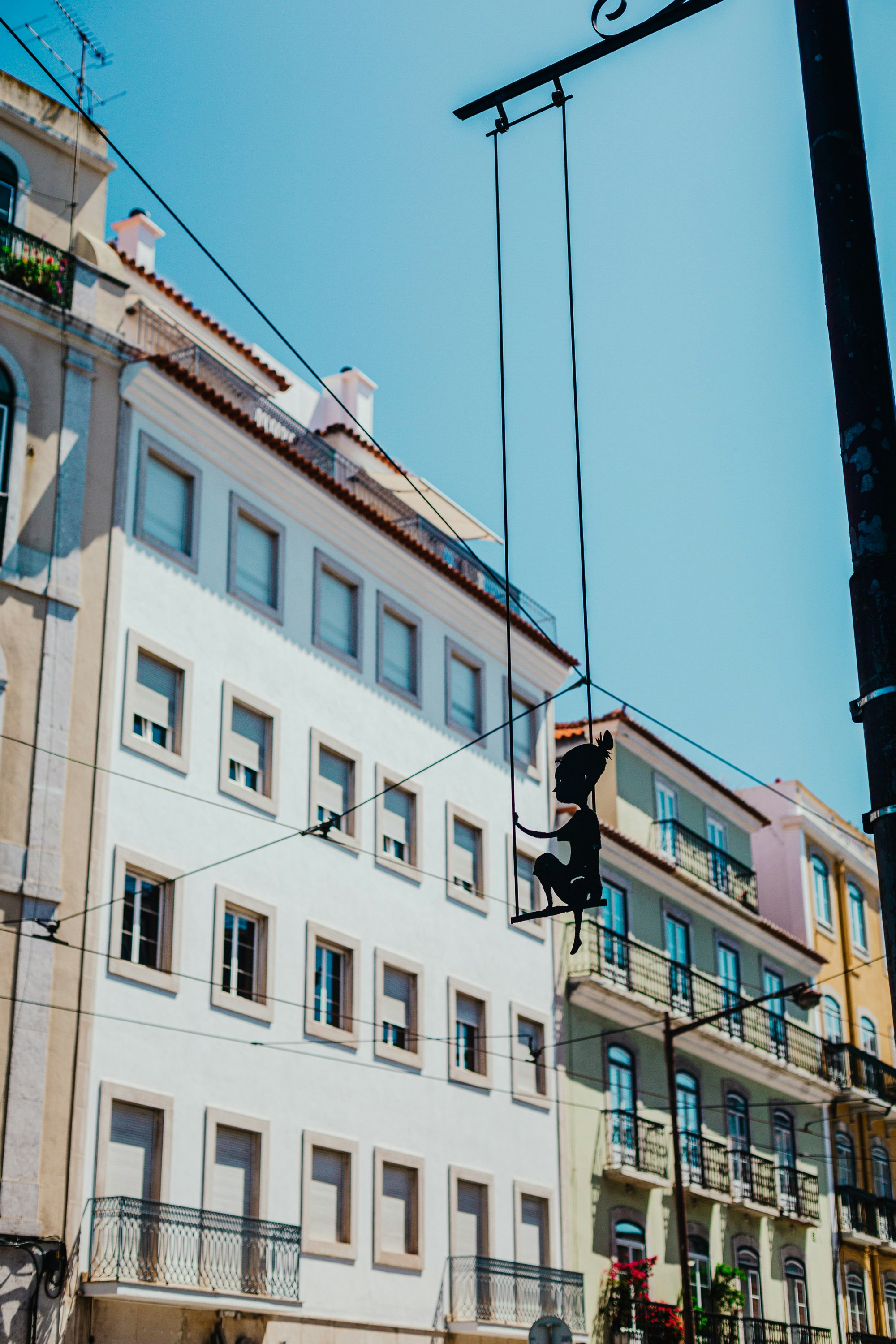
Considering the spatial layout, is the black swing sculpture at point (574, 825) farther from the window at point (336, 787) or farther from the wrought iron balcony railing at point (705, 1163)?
the wrought iron balcony railing at point (705, 1163)

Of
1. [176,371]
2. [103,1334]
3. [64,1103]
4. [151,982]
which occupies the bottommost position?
[103,1334]

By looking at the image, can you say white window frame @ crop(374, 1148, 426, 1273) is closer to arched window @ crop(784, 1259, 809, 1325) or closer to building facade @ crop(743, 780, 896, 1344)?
arched window @ crop(784, 1259, 809, 1325)

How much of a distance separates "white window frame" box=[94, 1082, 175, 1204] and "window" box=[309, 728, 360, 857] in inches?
236

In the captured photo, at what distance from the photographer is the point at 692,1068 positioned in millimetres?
36219

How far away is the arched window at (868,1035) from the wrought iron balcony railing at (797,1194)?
7251 mm

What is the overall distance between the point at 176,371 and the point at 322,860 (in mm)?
8025

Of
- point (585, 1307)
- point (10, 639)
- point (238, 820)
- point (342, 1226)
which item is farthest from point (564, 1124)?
point (10, 639)

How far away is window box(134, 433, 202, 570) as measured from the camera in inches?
995

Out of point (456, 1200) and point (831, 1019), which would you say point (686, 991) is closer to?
point (456, 1200)

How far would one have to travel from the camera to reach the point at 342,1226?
2534cm

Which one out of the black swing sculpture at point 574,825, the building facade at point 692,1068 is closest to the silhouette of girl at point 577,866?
the black swing sculpture at point 574,825

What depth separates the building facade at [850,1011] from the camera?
41.8 meters

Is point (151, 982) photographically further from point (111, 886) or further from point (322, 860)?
point (322, 860)

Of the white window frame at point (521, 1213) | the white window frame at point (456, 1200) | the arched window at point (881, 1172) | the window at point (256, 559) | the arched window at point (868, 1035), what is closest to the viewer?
the window at point (256, 559)
